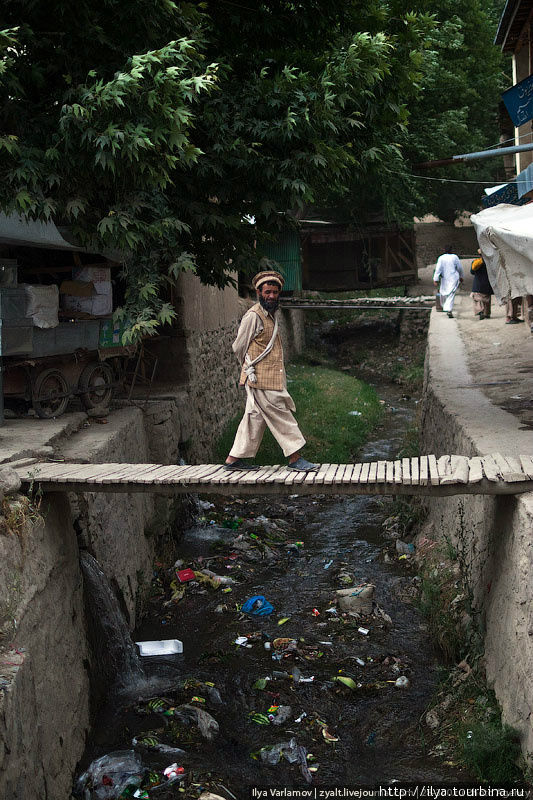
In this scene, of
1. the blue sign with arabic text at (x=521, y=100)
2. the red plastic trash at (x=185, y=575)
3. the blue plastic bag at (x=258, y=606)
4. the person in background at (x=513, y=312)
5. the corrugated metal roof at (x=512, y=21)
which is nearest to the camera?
the blue plastic bag at (x=258, y=606)

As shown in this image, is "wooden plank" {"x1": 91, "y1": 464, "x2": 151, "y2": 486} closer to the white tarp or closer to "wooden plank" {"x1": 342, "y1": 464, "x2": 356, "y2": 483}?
"wooden plank" {"x1": 342, "y1": 464, "x2": 356, "y2": 483}

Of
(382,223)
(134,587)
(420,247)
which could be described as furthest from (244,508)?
(420,247)

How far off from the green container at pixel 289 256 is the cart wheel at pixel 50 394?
1353cm

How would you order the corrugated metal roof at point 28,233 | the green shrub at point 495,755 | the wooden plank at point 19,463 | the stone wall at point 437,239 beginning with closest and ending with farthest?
the green shrub at point 495,755 → the wooden plank at point 19,463 → the corrugated metal roof at point 28,233 → the stone wall at point 437,239

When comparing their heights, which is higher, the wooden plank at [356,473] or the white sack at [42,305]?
the white sack at [42,305]

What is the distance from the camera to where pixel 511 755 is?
439 centimetres

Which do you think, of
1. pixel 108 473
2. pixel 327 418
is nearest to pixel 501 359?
pixel 327 418

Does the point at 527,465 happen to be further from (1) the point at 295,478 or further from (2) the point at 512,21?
(2) the point at 512,21

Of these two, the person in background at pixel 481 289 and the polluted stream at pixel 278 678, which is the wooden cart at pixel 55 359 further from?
the person in background at pixel 481 289

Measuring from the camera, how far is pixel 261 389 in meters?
5.81

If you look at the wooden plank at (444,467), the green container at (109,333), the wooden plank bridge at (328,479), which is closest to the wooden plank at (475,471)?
the wooden plank bridge at (328,479)

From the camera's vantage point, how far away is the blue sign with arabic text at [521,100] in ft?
34.3

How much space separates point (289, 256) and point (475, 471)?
55.0ft

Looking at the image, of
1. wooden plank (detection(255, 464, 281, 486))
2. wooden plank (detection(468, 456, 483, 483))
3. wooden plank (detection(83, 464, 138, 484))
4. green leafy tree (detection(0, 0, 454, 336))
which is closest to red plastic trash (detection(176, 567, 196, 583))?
wooden plank (detection(83, 464, 138, 484))
